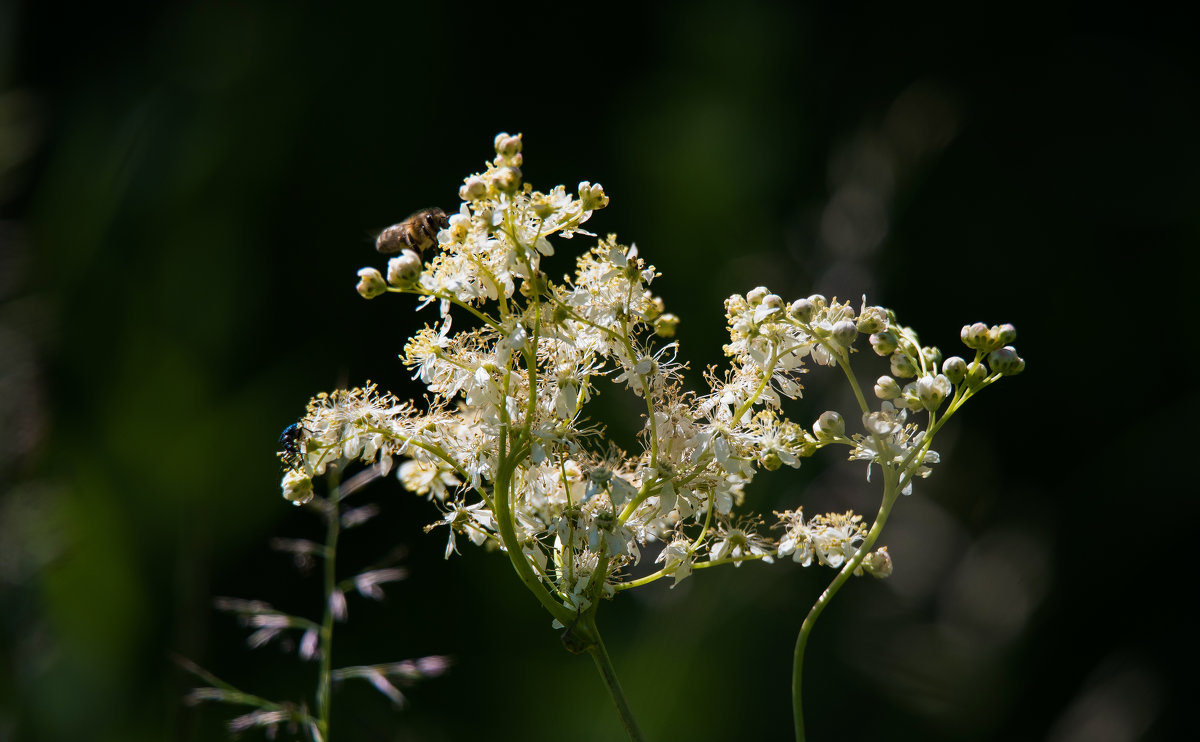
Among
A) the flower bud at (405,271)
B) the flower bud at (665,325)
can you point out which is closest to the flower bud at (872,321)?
the flower bud at (665,325)

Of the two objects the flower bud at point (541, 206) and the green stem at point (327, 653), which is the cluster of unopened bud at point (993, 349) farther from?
the green stem at point (327, 653)

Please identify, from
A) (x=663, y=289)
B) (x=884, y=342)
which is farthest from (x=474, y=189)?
(x=663, y=289)

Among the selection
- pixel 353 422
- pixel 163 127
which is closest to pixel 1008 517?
pixel 353 422

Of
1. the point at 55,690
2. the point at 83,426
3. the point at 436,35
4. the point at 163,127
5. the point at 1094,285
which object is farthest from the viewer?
the point at 436,35

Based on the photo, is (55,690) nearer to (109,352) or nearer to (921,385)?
(109,352)

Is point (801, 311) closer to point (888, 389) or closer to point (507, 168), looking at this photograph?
point (888, 389)
